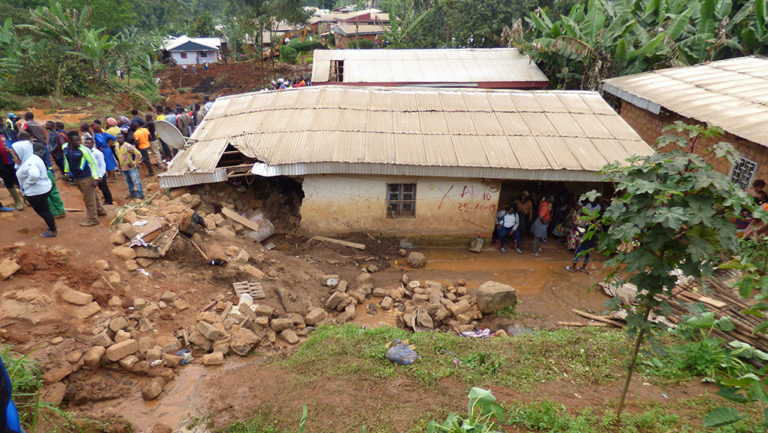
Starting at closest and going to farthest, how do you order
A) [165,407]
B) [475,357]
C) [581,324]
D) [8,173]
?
[165,407] → [475,357] → [581,324] → [8,173]

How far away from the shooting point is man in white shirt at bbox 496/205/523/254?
9891 mm

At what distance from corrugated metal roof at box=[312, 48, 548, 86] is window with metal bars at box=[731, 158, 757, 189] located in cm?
928

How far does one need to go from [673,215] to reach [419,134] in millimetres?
7470

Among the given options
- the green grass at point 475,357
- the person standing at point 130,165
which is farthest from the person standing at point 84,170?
the green grass at point 475,357

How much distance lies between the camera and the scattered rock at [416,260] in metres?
9.59

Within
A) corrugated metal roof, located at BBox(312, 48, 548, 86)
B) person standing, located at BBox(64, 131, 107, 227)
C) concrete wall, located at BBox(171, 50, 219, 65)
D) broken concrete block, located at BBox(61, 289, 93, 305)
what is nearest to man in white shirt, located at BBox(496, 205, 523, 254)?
broken concrete block, located at BBox(61, 289, 93, 305)

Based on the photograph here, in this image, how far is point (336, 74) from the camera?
18.9 meters

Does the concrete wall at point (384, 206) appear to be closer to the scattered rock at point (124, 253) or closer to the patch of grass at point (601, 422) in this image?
the scattered rock at point (124, 253)

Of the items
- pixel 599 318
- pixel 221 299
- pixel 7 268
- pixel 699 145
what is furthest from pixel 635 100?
pixel 7 268

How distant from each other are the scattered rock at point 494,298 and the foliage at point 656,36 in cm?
1123

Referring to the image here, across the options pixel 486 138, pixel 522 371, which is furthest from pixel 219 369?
pixel 486 138

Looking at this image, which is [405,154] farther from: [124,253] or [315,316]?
[124,253]

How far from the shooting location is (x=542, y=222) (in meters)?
10.0

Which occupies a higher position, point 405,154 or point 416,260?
point 405,154
